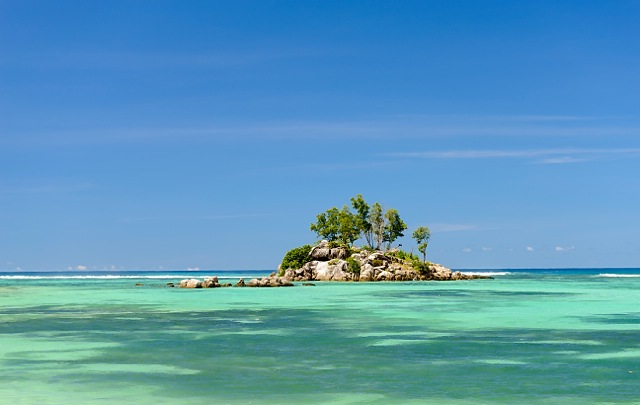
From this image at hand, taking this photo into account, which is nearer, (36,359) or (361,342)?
(36,359)

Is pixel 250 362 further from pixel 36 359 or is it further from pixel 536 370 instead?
pixel 536 370

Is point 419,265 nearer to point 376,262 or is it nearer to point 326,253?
point 376,262

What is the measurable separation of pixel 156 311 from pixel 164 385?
30.7 meters

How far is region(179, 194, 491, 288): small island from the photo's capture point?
124 meters

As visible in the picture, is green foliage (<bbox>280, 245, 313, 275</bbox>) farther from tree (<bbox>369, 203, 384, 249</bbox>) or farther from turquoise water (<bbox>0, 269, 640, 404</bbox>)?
turquoise water (<bbox>0, 269, 640, 404</bbox>)

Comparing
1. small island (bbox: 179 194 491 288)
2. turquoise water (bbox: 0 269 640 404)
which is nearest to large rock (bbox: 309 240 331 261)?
small island (bbox: 179 194 491 288)

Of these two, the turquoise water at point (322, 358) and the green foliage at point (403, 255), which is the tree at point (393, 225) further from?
the turquoise water at point (322, 358)

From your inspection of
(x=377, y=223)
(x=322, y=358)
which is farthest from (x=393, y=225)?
(x=322, y=358)

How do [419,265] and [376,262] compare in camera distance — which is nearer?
[376,262]

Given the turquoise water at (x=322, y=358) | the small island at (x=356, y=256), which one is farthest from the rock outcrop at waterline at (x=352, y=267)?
the turquoise water at (x=322, y=358)

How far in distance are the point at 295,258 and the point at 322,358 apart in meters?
101

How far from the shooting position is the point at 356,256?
126188mm

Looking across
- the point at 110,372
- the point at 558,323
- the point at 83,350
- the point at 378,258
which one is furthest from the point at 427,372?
the point at 378,258

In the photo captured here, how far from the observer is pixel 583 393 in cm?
2016
